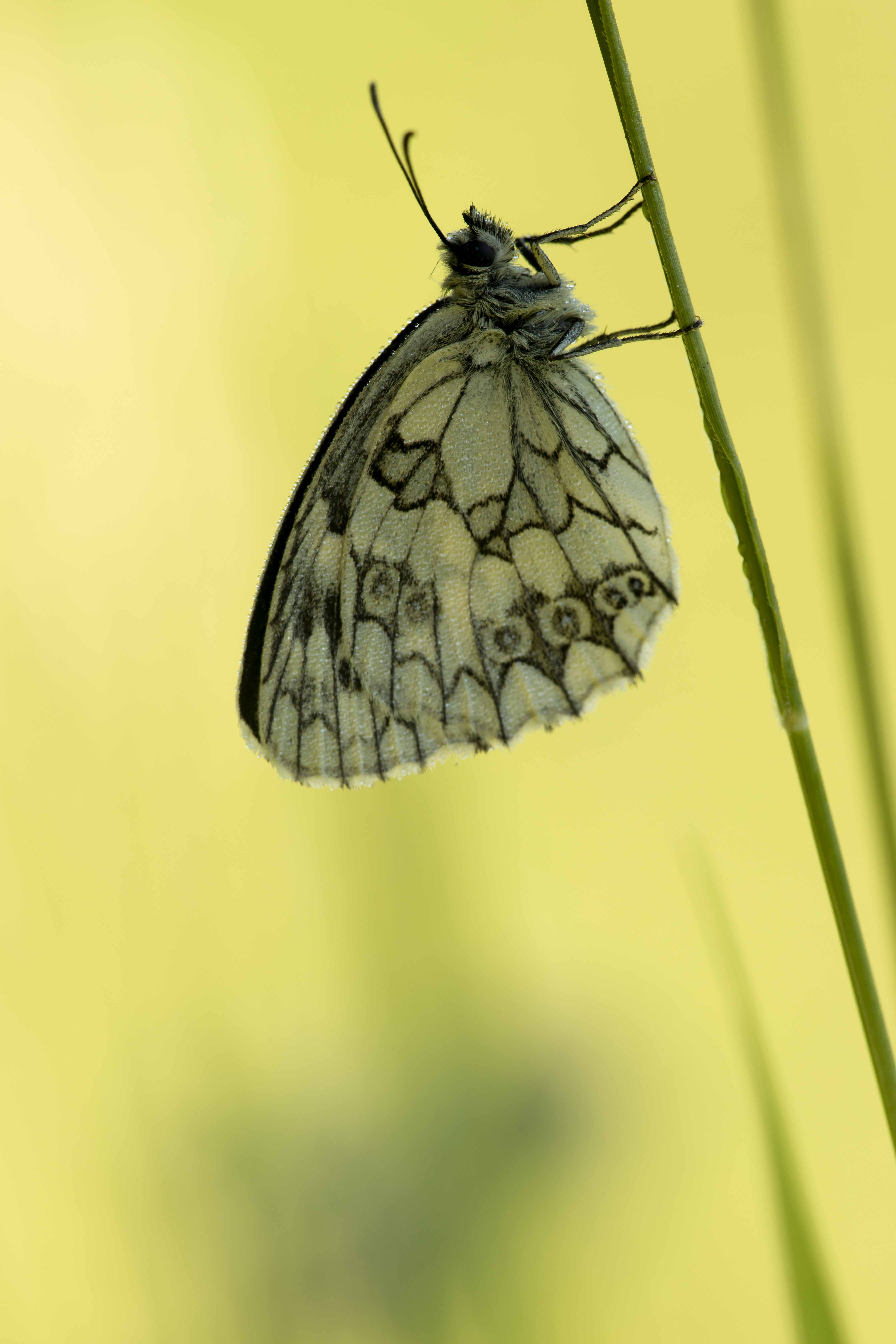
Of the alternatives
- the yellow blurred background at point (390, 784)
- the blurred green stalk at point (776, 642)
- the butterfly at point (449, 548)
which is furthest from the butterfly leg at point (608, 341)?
the yellow blurred background at point (390, 784)

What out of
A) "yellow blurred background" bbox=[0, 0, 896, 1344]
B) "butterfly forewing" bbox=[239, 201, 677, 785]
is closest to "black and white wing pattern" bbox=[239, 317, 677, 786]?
"butterfly forewing" bbox=[239, 201, 677, 785]

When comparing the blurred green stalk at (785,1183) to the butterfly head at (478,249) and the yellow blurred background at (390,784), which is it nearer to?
the butterfly head at (478,249)

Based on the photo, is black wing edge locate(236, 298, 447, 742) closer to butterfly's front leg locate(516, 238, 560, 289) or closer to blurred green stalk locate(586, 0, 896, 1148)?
butterfly's front leg locate(516, 238, 560, 289)

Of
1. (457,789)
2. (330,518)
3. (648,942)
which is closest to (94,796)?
(457,789)

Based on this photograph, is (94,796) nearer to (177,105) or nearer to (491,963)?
(491,963)

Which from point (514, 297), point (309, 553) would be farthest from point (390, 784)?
point (514, 297)

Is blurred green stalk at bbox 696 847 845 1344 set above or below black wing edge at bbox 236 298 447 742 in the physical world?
below
